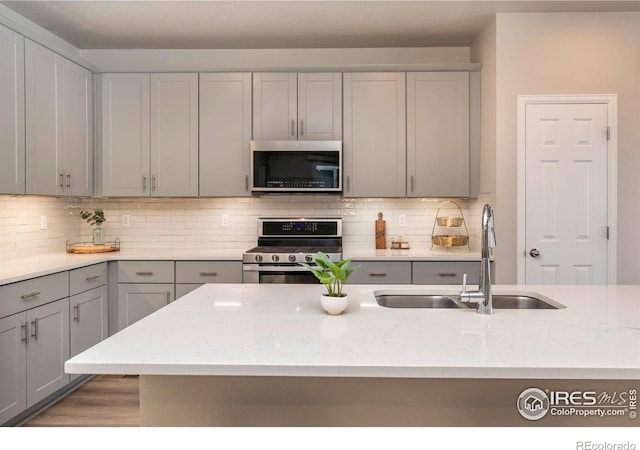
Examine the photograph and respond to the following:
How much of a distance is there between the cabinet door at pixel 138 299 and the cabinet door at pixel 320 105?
1.72 m

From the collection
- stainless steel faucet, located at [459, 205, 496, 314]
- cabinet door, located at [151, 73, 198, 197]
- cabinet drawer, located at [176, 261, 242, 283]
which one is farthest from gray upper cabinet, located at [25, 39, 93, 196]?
stainless steel faucet, located at [459, 205, 496, 314]

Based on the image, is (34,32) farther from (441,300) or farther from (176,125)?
(441,300)

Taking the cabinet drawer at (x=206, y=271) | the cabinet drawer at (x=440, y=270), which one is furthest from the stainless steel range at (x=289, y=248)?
the cabinet drawer at (x=440, y=270)

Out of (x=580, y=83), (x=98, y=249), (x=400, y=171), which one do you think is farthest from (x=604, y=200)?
(x=98, y=249)

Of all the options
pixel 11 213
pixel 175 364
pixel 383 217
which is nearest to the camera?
pixel 175 364

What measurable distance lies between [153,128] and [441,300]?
2970 millimetres

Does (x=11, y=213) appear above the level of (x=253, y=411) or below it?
above

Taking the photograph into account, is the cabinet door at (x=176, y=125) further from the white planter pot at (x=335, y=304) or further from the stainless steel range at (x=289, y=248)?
the white planter pot at (x=335, y=304)

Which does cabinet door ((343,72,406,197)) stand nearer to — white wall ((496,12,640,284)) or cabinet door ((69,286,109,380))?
white wall ((496,12,640,284))

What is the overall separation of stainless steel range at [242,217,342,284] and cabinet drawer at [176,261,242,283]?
11cm

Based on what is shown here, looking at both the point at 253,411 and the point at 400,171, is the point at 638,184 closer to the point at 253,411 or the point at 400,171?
the point at 400,171

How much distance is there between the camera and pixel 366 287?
2318mm

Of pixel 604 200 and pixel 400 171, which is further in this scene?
pixel 400 171

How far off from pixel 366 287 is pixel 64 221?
3110 millimetres
